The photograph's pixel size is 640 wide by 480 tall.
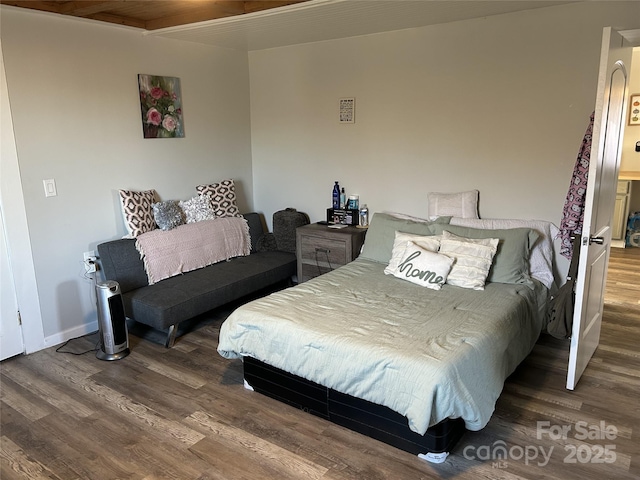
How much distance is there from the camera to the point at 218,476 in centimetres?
220

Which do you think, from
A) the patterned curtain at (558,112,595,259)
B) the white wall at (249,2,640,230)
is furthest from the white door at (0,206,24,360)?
the patterned curtain at (558,112,595,259)

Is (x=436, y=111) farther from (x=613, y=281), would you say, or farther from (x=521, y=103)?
(x=613, y=281)

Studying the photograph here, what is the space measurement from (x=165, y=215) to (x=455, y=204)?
2.34m

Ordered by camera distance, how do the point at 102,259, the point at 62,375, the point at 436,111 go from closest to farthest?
the point at 62,375 < the point at 102,259 < the point at 436,111

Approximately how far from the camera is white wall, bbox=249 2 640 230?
3.33m

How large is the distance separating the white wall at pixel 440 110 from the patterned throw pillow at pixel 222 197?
519 millimetres

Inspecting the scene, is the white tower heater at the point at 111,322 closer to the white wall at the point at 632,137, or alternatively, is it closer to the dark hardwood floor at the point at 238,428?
the dark hardwood floor at the point at 238,428

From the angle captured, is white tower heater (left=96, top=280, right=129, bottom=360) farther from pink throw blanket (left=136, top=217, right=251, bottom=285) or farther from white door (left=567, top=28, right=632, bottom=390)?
white door (left=567, top=28, right=632, bottom=390)

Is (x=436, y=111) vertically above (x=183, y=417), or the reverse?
(x=436, y=111)

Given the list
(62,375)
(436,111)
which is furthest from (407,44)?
(62,375)

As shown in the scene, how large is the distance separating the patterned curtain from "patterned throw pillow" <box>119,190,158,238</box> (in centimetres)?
313

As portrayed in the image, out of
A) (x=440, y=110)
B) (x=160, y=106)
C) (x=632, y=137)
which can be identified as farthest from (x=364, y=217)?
(x=632, y=137)

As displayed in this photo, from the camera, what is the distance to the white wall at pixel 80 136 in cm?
325

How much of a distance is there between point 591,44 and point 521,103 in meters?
0.55
